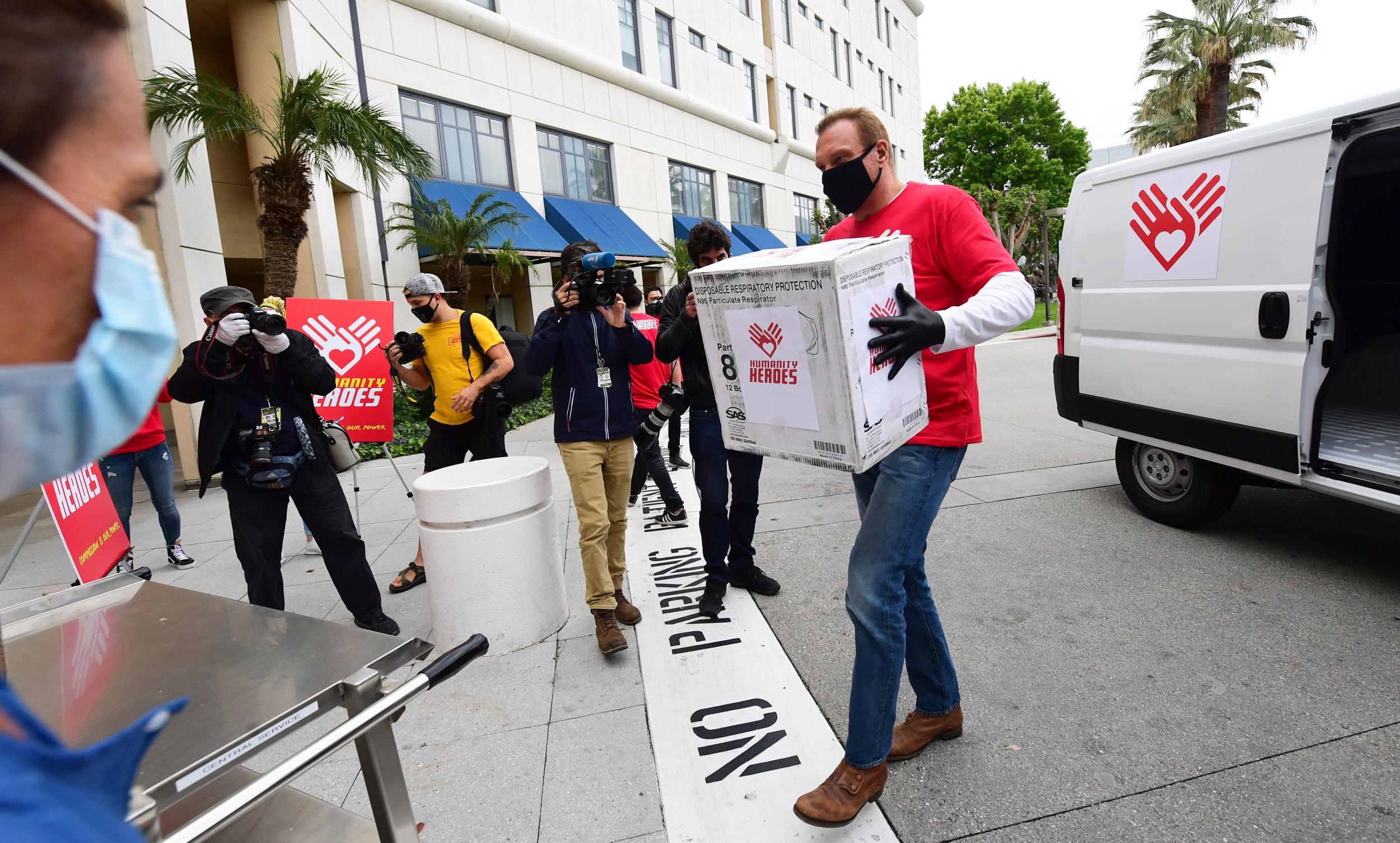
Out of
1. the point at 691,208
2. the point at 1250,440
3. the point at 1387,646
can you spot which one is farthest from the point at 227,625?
the point at 691,208

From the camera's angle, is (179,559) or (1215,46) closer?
(179,559)

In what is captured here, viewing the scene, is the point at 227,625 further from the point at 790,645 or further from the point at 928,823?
the point at 790,645

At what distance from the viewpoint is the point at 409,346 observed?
4.62 metres

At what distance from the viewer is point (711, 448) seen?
160 inches

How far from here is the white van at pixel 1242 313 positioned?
3.64m

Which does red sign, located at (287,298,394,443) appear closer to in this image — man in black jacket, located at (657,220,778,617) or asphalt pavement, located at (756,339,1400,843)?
man in black jacket, located at (657,220,778,617)

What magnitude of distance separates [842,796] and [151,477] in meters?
5.63

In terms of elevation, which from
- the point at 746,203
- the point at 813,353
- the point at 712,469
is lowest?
the point at 712,469

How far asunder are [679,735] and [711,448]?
161 cm

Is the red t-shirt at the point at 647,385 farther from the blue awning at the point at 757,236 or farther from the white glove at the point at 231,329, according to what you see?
the blue awning at the point at 757,236

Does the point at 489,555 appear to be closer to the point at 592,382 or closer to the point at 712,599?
the point at 592,382

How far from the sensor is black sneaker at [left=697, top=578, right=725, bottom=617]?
4.00 m

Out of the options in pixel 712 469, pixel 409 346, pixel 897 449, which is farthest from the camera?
pixel 409 346

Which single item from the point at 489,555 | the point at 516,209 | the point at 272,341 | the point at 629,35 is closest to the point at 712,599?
the point at 489,555
